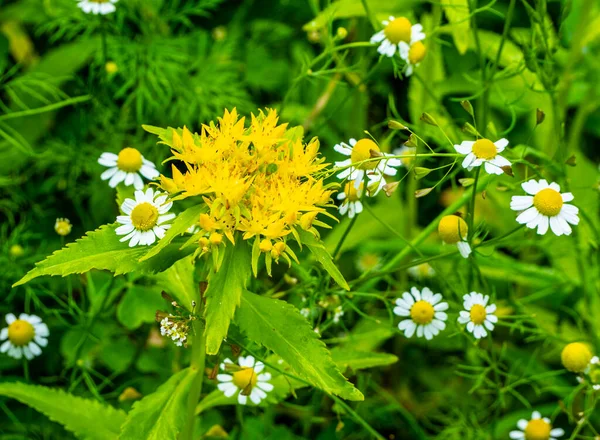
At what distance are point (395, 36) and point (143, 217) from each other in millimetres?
792

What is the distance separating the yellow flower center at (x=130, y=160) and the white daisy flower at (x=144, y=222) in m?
0.29

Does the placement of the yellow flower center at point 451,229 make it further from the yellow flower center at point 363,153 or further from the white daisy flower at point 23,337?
the white daisy flower at point 23,337

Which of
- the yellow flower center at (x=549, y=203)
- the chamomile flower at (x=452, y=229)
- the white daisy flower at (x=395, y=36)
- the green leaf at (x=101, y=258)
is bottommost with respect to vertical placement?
the green leaf at (x=101, y=258)

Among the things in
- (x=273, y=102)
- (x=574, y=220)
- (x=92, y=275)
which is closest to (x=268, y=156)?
(x=574, y=220)

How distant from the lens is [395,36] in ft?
5.59

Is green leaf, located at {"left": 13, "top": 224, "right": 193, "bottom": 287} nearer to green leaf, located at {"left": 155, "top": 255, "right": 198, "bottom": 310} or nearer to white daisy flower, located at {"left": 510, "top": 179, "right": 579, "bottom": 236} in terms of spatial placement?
green leaf, located at {"left": 155, "top": 255, "right": 198, "bottom": 310}

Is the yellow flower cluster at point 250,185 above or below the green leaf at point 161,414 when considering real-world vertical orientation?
above

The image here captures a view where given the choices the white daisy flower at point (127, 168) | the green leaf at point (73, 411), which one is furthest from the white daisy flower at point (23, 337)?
the white daisy flower at point (127, 168)

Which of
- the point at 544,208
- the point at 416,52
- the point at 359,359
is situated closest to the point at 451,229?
the point at 544,208

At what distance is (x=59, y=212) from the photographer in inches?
93.0

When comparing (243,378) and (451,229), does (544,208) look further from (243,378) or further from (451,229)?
(243,378)

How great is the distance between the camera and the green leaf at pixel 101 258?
3.73ft

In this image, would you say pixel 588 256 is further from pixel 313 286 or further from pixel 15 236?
pixel 15 236

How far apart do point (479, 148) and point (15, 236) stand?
4.20ft
